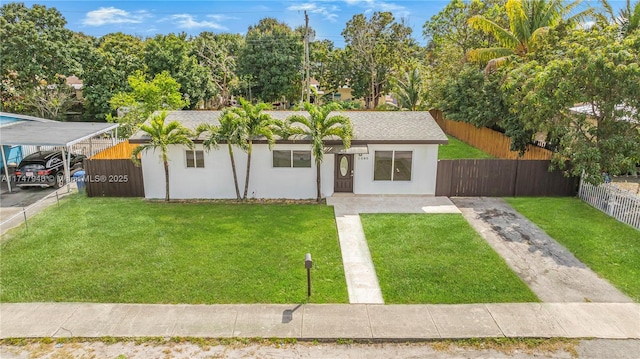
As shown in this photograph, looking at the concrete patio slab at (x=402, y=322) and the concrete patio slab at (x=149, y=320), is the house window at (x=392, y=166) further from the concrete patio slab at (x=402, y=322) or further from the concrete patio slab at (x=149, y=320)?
the concrete patio slab at (x=149, y=320)

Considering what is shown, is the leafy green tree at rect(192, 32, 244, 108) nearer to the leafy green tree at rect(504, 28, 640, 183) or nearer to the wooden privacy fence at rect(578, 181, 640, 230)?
the leafy green tree at rect(504, 28, 640, 183)

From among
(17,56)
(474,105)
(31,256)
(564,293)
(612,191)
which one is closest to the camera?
(564,293)

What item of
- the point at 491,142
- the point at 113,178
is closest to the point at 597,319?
the point at 113,178

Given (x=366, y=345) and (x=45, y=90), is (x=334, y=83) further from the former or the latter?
(x=366, y=345)

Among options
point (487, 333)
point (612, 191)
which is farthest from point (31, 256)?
point (612, 191)

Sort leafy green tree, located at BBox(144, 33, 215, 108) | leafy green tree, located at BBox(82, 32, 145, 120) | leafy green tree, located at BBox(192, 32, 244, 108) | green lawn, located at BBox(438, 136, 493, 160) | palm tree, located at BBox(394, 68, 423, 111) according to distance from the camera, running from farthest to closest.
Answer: leafy green tree, located at BBox(192, 32, 244, 108) < leafy green tree, located at BBox(144, 33, 215, 108) < palm tree, located at BBox(394, 68, 423, 111) < leafy green tree, located at BBox(82, 32, 145, 120) < green lawn, located at BBox(438, 136, 493, 160)

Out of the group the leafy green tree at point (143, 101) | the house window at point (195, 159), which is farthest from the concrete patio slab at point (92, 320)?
the leafy green tree at point (143, 101)

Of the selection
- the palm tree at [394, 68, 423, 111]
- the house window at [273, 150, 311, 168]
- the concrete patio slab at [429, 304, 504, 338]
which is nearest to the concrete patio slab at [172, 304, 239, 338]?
the concrete patio slab at [429, 304, 504, 338]
